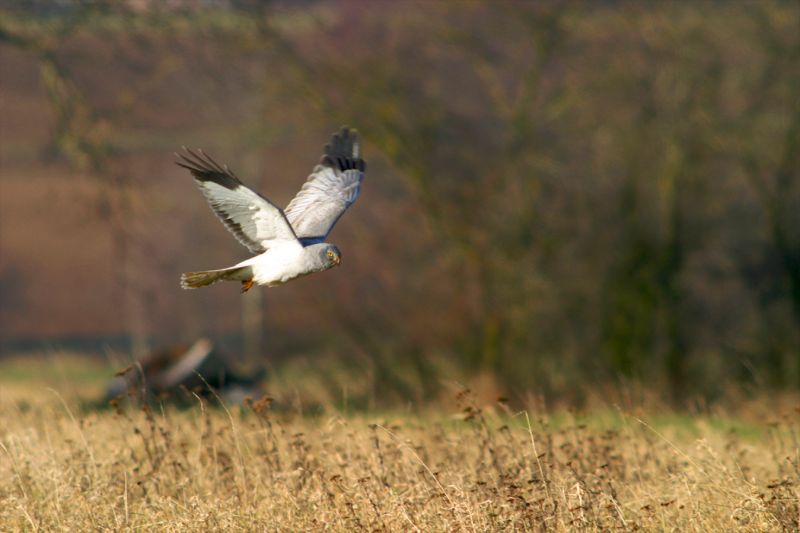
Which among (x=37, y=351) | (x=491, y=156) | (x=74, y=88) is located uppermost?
(x=74, y=88)

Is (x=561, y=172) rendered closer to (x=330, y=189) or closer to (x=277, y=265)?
(x=330, y=189)

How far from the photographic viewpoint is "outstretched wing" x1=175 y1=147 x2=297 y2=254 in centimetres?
748

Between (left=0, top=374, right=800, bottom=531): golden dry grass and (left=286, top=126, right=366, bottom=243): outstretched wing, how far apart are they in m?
1.29

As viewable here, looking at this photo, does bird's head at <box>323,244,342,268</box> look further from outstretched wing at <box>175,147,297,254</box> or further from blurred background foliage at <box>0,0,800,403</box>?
blurred background foliage at <box>0,0,800,403</box>

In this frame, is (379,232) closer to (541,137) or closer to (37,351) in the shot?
(541,137)

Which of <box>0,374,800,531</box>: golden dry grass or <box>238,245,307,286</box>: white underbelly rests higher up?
<box>238,245,307,286</box>: white underbelly

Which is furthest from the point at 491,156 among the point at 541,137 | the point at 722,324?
the point at 722,324

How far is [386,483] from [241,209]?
1926 millimetres

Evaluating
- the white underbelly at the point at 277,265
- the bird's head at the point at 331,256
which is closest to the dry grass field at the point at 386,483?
the white underbelly at the point at 277,265

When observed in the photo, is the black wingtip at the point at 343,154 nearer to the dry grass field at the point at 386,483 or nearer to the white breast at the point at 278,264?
the white breast at the point at 278,264

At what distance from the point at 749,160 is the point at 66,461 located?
12593 millimetres

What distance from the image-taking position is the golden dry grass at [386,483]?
6391 mm

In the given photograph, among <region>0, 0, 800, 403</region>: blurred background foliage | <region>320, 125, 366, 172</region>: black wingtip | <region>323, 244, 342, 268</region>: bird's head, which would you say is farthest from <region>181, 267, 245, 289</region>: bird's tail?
<region>0, 0, 800, 403</region>: blurred background foliage

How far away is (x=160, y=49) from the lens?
15.3m
